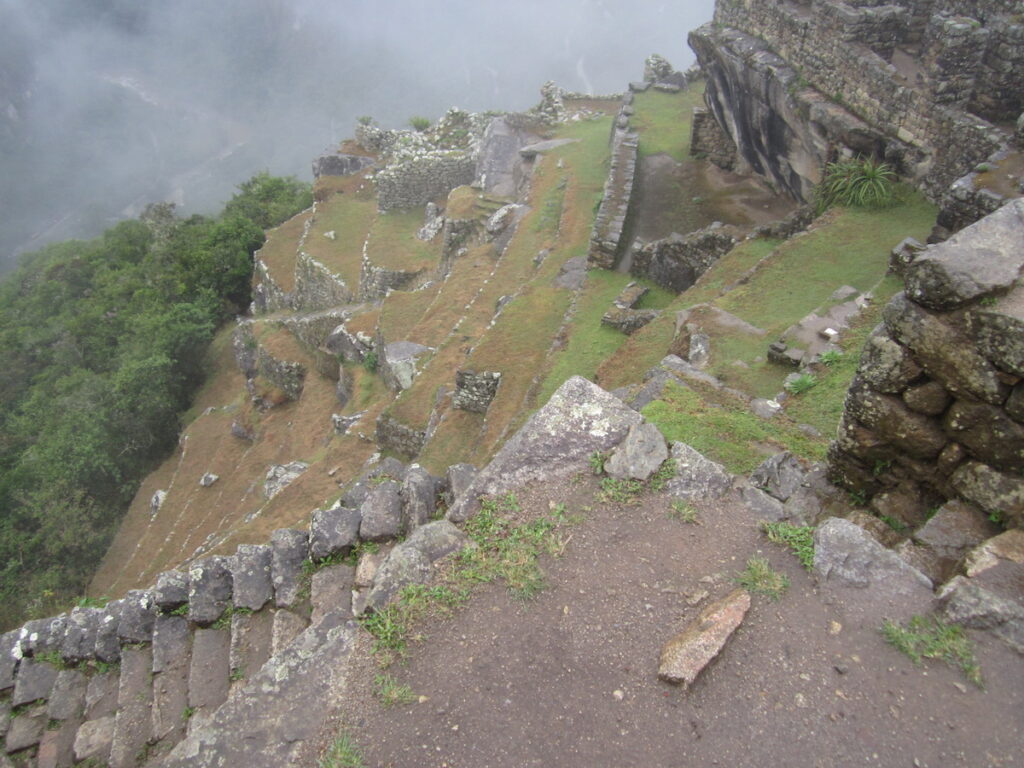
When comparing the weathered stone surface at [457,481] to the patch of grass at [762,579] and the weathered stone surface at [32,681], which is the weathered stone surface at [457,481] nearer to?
the patch of grass at [762,579]

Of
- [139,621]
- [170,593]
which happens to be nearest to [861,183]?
[170,593]

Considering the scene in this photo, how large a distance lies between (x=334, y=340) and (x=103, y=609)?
19.2m

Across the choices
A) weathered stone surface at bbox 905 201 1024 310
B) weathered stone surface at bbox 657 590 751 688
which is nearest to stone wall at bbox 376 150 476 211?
weathered stone surface at bbox 905 201 1024 310

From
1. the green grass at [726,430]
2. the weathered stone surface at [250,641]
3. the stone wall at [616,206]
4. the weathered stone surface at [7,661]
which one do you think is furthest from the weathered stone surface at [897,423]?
the stone wall at [616,206]

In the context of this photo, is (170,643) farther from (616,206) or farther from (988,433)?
(616,206)

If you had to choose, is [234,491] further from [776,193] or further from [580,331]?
[776,193]

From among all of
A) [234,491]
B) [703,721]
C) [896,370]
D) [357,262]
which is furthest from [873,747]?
[357,262]

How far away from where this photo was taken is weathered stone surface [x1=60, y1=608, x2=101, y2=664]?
363 inches

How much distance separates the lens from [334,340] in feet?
91.9

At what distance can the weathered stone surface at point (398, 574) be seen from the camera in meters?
6.78

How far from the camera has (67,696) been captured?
354 inches

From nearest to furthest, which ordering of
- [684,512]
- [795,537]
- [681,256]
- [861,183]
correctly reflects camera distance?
[795,537] < [684,512] < [861,183] < [681,256]

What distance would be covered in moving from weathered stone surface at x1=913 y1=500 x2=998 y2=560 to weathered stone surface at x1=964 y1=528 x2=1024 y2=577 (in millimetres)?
275

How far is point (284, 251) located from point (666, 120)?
21.0 m
